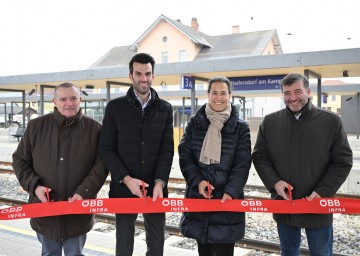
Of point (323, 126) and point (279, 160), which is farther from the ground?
point (323, 126)

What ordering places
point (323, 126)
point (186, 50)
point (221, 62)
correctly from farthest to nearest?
point (186, 50) < point (221, 62) < point (323, 126)

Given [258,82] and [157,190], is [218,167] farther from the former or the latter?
[258,82]

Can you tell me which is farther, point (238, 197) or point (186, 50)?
point (186, 50)

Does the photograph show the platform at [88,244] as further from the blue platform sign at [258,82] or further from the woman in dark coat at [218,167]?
the blue platform sign at [258,82]

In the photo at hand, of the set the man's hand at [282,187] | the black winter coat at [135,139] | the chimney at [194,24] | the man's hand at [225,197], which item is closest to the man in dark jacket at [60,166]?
the black winter coat at [135,139]

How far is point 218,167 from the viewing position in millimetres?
3328

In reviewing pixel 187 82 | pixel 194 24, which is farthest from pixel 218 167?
pixel 194 24

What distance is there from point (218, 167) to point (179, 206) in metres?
0.53

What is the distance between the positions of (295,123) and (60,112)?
7.01ft

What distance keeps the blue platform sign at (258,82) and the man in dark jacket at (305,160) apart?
1022 centimetres

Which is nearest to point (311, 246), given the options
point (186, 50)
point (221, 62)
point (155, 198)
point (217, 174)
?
point (217, 174)

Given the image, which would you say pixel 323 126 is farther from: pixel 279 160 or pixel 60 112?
pixel 60 112

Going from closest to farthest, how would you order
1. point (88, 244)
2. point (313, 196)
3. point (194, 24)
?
1. point (313, 196)
2. point (88, 244)
3. point (194, 24)

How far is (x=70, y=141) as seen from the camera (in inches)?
132
